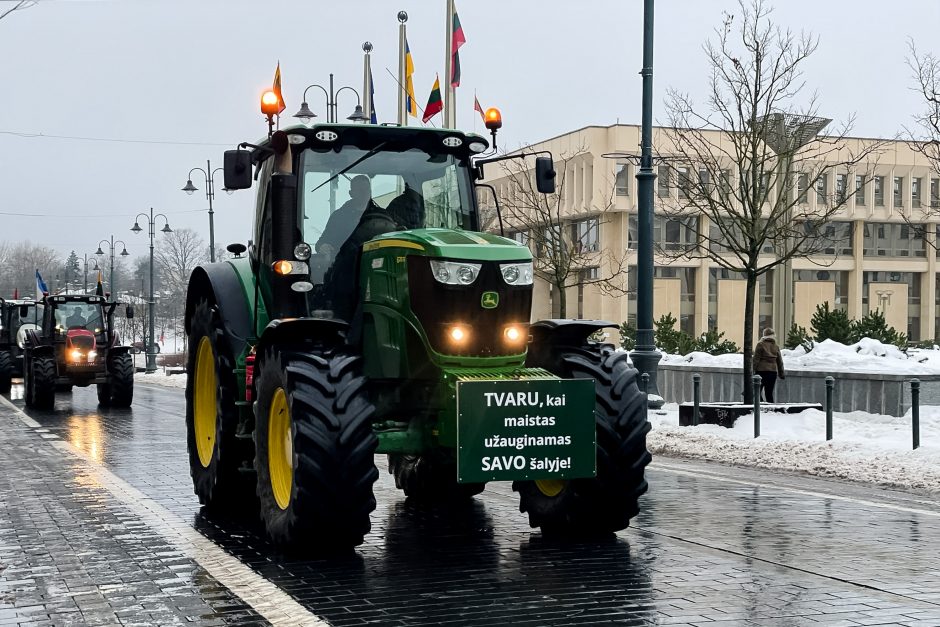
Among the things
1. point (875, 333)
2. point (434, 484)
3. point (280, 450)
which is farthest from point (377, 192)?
point (875, 333)

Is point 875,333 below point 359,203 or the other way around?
below

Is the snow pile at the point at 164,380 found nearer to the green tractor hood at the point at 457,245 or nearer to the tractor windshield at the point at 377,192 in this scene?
the tractor windshield at the point at 377,192

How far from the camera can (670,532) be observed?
29.7ft

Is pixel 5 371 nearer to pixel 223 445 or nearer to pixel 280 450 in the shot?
pixel 223 445

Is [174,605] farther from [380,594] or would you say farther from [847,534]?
[847,534]

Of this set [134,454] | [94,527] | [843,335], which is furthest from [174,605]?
[843,335]

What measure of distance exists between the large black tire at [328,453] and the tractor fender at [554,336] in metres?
1.58

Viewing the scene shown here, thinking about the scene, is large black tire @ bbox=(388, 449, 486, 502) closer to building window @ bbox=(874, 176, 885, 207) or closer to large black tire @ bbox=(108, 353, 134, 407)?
large black tire @ bbox=(108, 353, 134, 407)

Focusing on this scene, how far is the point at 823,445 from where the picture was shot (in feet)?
50.4

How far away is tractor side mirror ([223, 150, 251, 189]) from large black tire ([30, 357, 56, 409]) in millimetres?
18732

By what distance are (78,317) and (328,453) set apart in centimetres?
2313

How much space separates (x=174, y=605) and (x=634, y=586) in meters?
2.57

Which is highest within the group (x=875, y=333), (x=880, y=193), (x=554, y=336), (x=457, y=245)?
(x=880, y=193)

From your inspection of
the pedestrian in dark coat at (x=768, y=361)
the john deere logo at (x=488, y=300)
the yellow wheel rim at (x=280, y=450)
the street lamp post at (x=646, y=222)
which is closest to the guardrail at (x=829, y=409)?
the street lamp post at (x=646, y=222)
